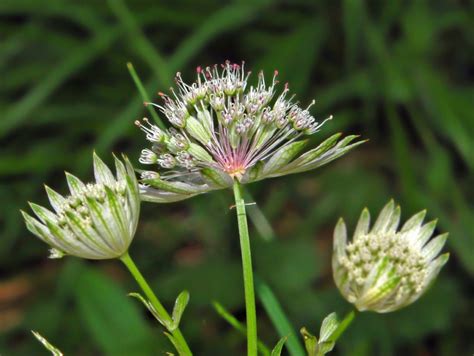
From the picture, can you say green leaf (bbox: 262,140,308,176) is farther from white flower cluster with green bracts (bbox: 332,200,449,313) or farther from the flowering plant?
white flower cluster with green bracts (bbox: 332,200,449,313)

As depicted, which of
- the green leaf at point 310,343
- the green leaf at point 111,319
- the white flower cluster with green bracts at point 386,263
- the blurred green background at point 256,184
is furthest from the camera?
the blurred green background at point 256,184

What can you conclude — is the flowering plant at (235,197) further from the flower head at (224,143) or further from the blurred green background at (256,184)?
the blurred green background at (256,184)

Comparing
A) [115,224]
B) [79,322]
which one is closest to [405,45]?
[79,322]

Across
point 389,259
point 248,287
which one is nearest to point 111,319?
point 389,259

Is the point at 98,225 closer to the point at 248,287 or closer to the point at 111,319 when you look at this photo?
the point at 248,287

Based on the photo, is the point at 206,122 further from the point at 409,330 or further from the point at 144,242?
the point at 144,242

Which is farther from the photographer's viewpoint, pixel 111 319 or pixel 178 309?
pixel 111 319

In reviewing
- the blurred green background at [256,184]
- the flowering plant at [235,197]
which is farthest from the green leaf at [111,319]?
the flowering plant at [235,197]
